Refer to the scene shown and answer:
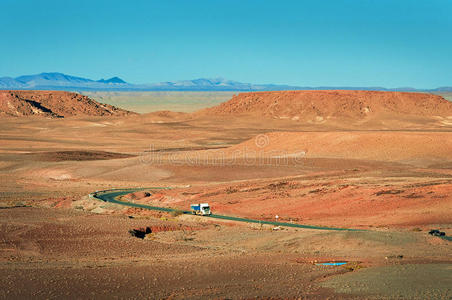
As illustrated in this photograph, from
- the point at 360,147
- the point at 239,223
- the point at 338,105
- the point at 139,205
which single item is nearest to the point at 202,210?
the point at 239,223

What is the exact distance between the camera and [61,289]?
23453mm

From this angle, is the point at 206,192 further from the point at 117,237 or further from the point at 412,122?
the point at 412,122

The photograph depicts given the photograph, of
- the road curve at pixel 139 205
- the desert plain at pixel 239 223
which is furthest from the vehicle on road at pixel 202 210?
the desert plain at pixel 239 223

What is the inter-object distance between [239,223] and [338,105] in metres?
139

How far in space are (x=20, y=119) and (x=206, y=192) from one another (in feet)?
466

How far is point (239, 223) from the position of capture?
1734 inches

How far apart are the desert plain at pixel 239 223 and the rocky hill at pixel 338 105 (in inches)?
2591

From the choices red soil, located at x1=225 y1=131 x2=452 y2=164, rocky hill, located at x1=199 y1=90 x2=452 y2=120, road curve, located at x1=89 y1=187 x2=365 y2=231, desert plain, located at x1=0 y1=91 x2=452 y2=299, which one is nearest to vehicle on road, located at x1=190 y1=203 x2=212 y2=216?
road curve, located at x1=89 y1=187 x2=365 y2=231

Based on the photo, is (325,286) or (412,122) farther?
(412,122)

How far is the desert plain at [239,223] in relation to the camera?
2455 centimetres

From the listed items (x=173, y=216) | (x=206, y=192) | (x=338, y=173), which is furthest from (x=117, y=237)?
(x=338, y=173)

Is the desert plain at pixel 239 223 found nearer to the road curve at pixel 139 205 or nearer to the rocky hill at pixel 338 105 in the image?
the road curve at pixel 139 205

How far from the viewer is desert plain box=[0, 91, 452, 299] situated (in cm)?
2455

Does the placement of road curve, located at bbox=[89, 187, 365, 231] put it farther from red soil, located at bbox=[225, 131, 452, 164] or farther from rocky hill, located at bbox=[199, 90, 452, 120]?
rocky hill, located at bbox=[199, 90, 452, 120]
